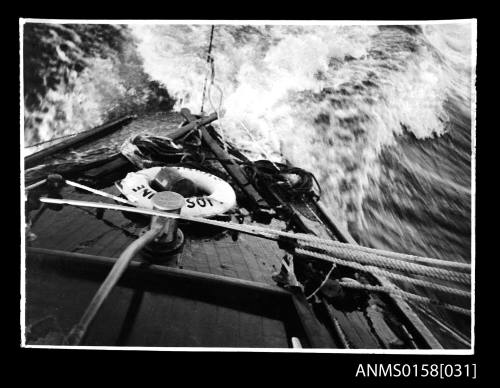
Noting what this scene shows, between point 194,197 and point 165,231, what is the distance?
1.63ft

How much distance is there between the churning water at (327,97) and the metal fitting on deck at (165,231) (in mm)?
806

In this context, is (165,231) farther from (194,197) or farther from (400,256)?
(400,256)

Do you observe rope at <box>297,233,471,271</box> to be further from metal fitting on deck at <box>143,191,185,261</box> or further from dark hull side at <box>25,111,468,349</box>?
metal fitting on deck at <box>143,191,185,261</box>

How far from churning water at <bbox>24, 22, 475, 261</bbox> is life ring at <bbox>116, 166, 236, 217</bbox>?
1.99 feet

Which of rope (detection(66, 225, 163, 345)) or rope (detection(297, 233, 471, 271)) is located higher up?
rope (detection(297, 233, 471, 271))

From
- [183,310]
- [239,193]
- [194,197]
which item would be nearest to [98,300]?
[183,310]

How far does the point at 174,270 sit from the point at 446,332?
1300 millimetres

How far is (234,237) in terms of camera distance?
2.13m

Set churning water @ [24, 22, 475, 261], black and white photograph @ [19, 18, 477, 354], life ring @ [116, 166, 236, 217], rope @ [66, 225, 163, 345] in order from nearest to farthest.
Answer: rope @ [66, 225, 163, 345]
black and white photograph @ [19, 18, 477, 354]
churning water @ [24, 22, 475, 261]
life ring @ [116, 166, 236, 217]

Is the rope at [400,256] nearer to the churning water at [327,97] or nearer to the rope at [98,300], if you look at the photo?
the churning water at [327,97]

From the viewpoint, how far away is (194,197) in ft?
6.87

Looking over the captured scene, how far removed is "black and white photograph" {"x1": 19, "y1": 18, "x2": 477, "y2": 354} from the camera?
54.0 inches

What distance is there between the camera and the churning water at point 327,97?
5.81 feet

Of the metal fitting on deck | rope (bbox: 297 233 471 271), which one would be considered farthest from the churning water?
the metal fitting on deck
